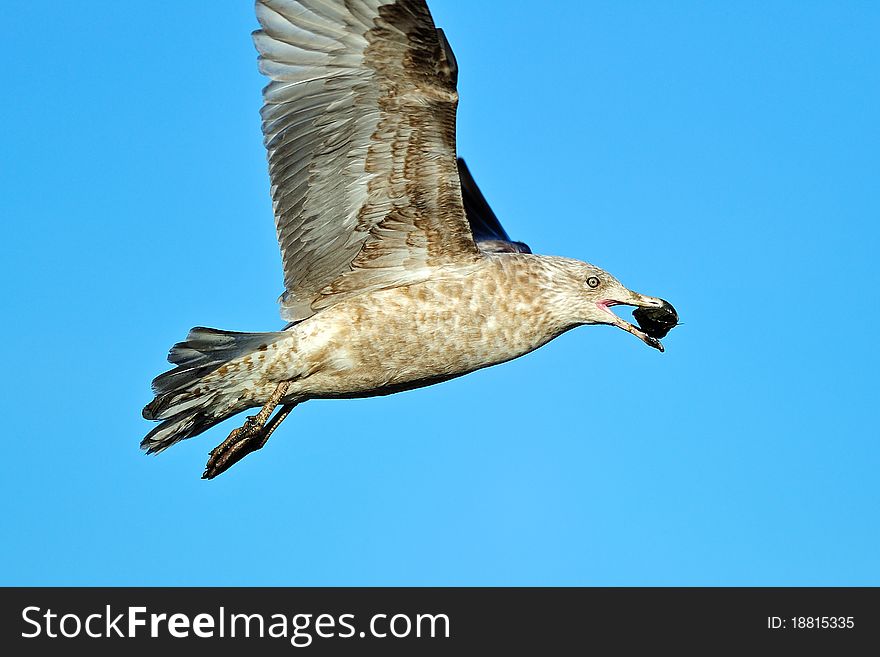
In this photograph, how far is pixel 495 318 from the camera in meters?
10.4

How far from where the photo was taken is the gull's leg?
10383 mm

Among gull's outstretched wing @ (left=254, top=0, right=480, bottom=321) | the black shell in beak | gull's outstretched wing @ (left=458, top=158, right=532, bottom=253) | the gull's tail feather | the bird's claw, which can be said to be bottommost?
the bird's claw

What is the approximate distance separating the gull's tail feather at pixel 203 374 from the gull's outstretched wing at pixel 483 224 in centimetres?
294

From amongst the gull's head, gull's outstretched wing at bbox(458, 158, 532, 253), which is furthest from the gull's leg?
gull's outstretched wing at bbox(458, 158, 532, 253)

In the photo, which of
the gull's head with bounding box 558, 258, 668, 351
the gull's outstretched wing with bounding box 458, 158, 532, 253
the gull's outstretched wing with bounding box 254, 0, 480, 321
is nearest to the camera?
the gull's outstretched wing with bounding box 254, 0, 480, 321

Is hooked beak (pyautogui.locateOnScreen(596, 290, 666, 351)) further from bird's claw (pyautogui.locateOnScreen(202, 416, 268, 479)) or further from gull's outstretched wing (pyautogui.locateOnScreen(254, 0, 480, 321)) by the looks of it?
bird's claw (pyautogui.locateOnScreen(202, 416, 268, 479))

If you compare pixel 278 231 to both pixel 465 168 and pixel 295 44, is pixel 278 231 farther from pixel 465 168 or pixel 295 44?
pixel 465 168

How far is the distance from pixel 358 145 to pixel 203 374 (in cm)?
213

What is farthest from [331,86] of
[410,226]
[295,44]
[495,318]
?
[495,318]

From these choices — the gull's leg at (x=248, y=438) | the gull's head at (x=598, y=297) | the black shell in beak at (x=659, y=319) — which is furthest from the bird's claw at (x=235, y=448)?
the black shell in beak at (x=659, y=319)

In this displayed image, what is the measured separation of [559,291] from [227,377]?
8.88 ft

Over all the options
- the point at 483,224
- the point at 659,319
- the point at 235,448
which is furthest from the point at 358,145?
the point at 483,224

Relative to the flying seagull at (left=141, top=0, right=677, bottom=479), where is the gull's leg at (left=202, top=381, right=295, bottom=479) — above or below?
below

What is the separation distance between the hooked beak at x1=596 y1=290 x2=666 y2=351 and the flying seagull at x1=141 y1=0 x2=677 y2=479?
24mm
